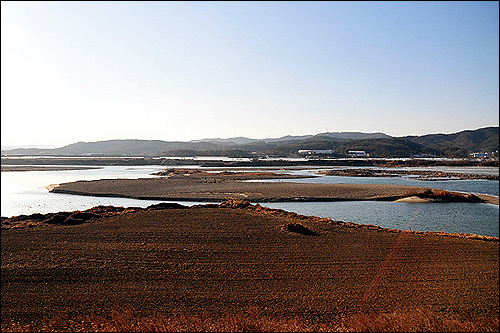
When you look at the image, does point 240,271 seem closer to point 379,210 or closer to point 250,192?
point 379,210

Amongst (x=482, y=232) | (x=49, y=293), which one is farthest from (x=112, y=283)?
(x=482, y=232)

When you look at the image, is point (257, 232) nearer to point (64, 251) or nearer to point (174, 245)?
point (174, 245)

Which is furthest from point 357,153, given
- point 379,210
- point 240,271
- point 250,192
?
point 240,271

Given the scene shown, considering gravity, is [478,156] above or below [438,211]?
above

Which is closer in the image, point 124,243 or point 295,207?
point 124,243

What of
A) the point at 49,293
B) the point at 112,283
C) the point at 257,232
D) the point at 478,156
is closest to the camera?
the point at 49,293

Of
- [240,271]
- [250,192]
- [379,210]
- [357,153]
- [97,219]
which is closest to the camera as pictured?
[240,271]

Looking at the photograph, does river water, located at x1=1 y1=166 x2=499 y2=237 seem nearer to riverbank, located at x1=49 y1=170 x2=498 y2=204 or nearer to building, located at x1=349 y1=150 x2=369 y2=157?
riverbank, located at x1=49 y1=170 x2=498 y2=204

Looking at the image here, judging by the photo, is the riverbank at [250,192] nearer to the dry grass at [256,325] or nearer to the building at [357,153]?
the dry grass at [256,325]
